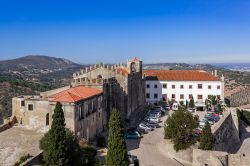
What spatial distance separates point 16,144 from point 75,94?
8640mm

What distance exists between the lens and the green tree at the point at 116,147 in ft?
111

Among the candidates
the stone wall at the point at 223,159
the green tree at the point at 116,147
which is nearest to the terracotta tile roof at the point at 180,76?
the green tree at the point at 116,147

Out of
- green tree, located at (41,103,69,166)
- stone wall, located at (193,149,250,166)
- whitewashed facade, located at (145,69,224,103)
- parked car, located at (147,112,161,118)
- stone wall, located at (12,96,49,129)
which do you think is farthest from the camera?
A: whitewashed facade, located at (145,69,224,103)

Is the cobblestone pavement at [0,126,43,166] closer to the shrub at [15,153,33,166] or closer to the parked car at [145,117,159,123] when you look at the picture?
the shrub at [15,153,33,166]

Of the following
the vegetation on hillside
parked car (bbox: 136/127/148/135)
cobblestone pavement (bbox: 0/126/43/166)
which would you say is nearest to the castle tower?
parked car (bbox: 136/127/148/135)

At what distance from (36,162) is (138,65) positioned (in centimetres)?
3688

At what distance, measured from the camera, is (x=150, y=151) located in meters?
45.0

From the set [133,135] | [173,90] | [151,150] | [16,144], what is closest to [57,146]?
[16,144]

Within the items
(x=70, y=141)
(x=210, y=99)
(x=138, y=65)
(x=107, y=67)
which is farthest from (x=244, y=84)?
(x=70, y=141)

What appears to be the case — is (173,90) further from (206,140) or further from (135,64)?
(206,140)

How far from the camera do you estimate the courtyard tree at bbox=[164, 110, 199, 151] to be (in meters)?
44.7

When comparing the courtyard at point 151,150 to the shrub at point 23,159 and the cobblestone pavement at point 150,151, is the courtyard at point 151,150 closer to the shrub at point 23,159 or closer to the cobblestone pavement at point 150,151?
the cobblestone pavement at point 150,151

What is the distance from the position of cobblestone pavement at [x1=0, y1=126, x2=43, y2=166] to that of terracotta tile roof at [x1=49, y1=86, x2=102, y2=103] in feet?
16.2

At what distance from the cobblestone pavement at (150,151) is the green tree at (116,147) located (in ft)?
20.2
